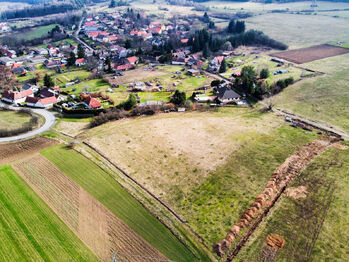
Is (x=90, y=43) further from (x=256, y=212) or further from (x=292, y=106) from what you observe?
(x=256, y=212)

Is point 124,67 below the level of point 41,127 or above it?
above

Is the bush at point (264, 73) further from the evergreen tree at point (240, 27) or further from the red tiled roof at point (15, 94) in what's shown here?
the red tiled roof at point (15, 94)

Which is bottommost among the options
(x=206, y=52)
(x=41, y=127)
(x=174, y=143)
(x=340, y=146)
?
(x=41, y=127)

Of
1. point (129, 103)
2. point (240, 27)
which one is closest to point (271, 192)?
point (129, 103)

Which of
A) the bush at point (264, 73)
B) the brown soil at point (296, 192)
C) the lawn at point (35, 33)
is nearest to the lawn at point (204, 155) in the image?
the brown soil at point (296, 192)

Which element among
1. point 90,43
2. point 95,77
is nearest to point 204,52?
point 95,77

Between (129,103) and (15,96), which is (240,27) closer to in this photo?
(129,103)
